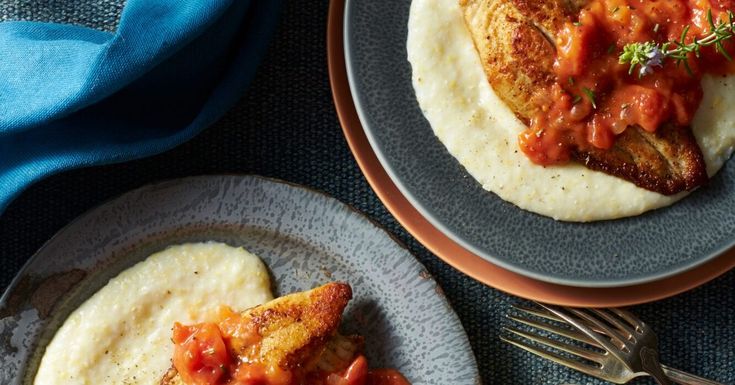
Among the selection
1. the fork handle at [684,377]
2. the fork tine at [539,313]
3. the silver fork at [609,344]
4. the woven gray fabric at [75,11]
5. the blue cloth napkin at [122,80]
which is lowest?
the fork handle at [684,377]

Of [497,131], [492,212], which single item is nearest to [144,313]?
[492,212]

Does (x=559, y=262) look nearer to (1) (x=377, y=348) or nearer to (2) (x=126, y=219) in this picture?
(1) (x=377, y=348)

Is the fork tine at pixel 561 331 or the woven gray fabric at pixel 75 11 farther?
the woven gray fabric at pixel 75 11

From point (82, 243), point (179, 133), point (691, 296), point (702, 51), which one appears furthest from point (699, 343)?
point (82, 243)

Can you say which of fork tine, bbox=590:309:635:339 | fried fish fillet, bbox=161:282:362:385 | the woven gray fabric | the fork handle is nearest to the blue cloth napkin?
the woven gray fabric

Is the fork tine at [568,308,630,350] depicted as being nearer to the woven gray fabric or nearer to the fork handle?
the fork handle

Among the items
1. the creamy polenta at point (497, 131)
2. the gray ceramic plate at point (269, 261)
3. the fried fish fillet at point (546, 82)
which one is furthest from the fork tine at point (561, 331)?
the fried fish fillet at point (546, 82)

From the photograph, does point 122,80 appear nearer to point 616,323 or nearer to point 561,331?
point 561,331

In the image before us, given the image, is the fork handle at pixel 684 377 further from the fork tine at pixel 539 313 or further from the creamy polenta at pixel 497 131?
the creamy polenta at pixel 497 131
